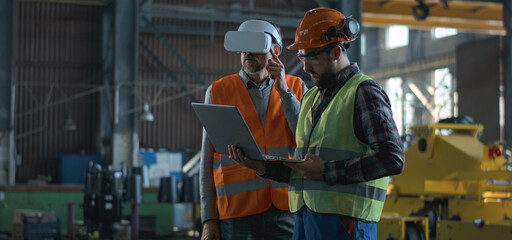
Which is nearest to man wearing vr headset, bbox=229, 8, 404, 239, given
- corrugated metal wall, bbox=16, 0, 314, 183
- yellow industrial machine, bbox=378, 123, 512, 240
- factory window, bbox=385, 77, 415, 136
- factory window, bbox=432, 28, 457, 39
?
yellow industrial machine, bbox=378, 123, 512, 240

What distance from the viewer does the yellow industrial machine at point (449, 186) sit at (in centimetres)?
866

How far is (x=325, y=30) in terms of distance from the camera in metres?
2.74

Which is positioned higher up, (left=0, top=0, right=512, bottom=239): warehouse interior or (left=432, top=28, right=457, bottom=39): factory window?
(left=432, top=28, right=457, bottom=39): factory window

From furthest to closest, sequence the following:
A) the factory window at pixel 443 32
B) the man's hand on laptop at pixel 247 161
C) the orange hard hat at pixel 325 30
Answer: the factory window at pixel 443 32 < the man's hand on laptop at pixel 247 161 < the orange hard hat at pixel 325 30

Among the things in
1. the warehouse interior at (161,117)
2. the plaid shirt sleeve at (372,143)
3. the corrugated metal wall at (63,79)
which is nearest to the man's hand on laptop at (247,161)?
the plaid shirt sleeve at (372,143)

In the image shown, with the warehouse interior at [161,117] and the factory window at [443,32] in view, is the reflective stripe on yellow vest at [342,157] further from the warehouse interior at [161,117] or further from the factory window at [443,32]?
the factory window at [443,32]

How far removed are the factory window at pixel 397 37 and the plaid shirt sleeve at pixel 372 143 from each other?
3238 cm

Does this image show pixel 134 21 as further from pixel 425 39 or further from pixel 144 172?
pixel 425 39

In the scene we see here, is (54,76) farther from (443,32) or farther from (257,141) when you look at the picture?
(257,141)

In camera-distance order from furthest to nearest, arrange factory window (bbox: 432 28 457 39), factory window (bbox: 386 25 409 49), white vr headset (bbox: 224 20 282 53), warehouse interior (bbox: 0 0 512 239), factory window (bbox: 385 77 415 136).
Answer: factory window (bbox: 386 25 409 49) → factory window (bbox: 385 77 415 136) → factory window (bbox: 432 28 457 39) → warehouse interior (bbox: 0 0 512 239) → white vr headset (bbox: 224 20 282 53)

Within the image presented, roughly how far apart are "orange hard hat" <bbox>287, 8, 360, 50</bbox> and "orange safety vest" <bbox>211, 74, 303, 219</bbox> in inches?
25.4

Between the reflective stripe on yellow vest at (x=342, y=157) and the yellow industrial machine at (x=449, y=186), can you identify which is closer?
the reflective stripe on yellow vest at (x=342, y=157)

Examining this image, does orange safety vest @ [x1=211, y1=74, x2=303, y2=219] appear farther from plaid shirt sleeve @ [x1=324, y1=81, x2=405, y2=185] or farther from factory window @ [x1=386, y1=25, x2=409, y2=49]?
factory window @ [x1=386, y1=25, x2=409, y2=49]

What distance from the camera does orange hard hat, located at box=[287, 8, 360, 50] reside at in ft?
8.89
